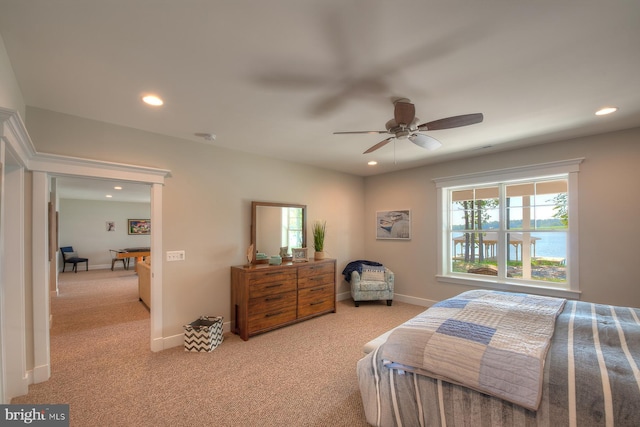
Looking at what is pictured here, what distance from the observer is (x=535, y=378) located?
→ 137cm

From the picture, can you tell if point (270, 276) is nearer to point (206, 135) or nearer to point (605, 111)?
point (206, 135)

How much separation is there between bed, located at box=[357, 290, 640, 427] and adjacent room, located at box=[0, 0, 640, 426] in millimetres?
12

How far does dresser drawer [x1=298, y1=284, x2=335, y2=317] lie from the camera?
13.3ft

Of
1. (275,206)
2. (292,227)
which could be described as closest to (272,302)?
(292,227)

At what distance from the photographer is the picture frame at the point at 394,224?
16.7 feet

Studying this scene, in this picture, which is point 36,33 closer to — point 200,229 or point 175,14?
point 175,14

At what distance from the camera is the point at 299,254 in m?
4.38

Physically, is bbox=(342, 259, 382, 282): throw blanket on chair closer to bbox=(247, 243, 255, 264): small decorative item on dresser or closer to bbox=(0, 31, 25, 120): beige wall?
bbox=(247, 243, 255, 264): small decorative item on dresser

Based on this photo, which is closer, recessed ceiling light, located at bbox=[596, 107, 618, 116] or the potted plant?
recessed ceiling light, located at bbox=[596, 107, 618, 116]

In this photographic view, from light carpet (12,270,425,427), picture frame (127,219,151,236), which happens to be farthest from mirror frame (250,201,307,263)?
picture frame (127,219,151,236)

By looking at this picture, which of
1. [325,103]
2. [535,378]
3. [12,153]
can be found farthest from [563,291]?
[12,153]

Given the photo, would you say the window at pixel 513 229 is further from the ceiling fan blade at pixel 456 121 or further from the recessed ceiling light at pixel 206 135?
the recessed ceiling light at pixel 206 135

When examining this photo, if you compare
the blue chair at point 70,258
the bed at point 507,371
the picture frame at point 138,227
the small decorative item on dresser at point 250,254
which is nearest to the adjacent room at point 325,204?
the bed at point 507,371

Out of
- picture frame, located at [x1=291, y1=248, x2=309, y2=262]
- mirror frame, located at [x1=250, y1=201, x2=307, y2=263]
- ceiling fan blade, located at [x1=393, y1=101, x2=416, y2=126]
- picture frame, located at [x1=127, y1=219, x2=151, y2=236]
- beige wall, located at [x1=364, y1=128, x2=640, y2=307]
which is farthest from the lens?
picture frame, located at [x1=127, y1=219, x2=151, y2=236]
